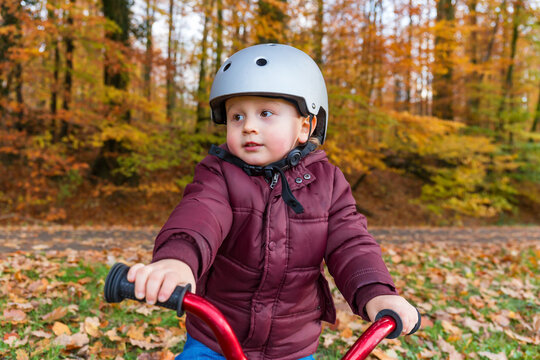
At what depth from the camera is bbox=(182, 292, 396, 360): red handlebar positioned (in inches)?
41.8

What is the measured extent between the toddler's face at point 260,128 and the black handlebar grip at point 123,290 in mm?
822

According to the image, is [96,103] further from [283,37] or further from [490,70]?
[490,70]

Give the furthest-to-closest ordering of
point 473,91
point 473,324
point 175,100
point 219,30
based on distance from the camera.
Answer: point 473,91, point 175,100, point 219,30, point 473,324

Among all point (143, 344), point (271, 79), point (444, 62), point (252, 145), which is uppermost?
point (444, 62)

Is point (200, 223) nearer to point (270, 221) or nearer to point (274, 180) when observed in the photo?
point (270, 221)

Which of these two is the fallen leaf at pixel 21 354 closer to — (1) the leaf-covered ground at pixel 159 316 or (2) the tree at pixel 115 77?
(1) the leaf-covered ground at pixel 159 316

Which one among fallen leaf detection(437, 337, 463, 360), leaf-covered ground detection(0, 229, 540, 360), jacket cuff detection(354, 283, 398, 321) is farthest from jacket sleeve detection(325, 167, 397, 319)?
fallen leaf detection(437, 337, 463, 360)

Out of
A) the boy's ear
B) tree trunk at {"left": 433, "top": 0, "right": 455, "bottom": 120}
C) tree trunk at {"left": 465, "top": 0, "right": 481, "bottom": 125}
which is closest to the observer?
the boy's ear

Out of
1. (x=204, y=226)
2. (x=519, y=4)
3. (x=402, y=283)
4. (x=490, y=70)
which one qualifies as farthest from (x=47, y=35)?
(x=519, y=4)

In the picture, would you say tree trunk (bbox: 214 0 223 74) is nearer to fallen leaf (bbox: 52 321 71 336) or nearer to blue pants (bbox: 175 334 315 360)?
fallen leaf (bbox: 52 321 71 336)

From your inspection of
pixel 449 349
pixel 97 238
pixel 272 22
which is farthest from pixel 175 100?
pixel 449 349

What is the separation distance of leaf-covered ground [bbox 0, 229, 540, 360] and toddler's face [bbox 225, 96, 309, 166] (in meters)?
2.04

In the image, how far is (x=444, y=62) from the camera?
10961mm

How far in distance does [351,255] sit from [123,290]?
3.22ft
